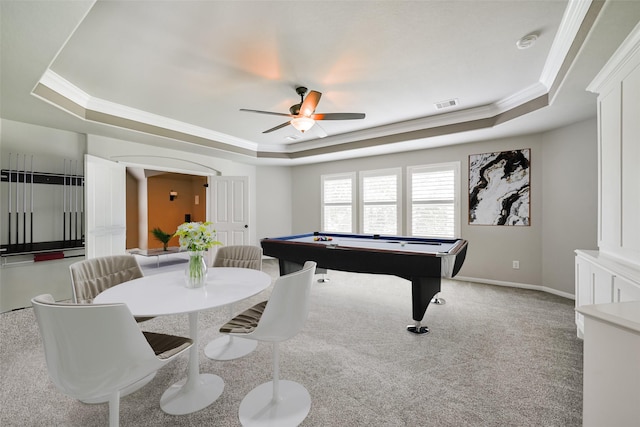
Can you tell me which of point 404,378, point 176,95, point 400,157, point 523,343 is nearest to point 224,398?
point 404,378

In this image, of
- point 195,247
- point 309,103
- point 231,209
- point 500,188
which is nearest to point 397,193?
point 500,188

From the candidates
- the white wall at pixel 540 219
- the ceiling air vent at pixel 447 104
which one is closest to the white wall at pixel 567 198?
the white wall at pixel 540 219

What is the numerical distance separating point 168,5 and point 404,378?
122 inches

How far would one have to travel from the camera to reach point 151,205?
301 inches

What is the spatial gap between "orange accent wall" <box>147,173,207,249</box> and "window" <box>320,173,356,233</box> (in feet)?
12.4

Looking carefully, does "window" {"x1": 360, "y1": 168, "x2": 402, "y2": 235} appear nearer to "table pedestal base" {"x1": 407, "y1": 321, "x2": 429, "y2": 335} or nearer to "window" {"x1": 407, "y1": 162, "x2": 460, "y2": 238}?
"window" {"x1": 407, "y1": 162, "x2": 460, "y2": 238}

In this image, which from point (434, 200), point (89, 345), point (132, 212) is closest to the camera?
point (89, 345)

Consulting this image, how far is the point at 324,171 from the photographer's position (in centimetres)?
607

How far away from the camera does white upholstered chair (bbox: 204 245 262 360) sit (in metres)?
2.22

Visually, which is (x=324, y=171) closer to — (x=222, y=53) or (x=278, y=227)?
(x=278, y=227)

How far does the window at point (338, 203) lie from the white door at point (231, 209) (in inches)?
69.1

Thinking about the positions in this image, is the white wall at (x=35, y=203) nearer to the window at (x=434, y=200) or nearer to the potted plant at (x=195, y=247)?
the potted plant at (x=195, y=247)

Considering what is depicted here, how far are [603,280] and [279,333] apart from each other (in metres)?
2.36

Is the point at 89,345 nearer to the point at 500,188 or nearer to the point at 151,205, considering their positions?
the point at 500,188
